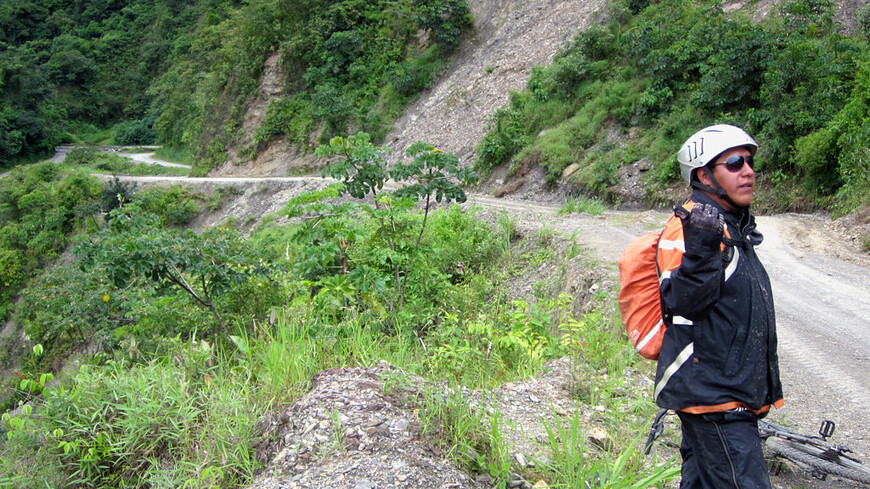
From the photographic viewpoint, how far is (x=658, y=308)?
93.0 inches

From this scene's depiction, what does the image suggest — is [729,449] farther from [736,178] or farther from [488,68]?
[488,68]

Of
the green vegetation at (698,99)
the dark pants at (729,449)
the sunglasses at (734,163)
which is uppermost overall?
the green vegetation at (698,99)

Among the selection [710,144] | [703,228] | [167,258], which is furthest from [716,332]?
[167,258]

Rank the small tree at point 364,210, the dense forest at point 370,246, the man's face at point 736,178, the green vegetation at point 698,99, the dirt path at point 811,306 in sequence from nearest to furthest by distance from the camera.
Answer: the man's face at point 736,178
the dense forest at point 370,246
the dirt path at point 811,306
the small tree at point 364,210
the green vegetation at point 698,99

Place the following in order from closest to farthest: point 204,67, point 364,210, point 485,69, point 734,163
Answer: point 734,163
point 364,210
point 485,69
point 204,67

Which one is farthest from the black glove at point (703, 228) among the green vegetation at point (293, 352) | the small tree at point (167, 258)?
the small tree at point (167, 258)

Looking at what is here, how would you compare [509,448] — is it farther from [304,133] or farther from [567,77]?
[304,133]

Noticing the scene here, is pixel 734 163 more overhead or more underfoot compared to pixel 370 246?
more overhead

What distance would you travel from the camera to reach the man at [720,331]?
6.88 feet

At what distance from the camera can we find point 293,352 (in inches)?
146

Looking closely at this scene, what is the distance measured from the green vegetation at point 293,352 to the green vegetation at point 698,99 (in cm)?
569

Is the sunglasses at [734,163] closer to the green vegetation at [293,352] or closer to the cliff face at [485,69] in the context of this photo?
the green vegetation at [293,352]

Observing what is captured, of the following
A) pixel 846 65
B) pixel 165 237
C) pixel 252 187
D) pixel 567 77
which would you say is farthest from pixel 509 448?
Result: pixel 252 187

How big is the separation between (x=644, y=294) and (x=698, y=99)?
43.4 ft
